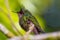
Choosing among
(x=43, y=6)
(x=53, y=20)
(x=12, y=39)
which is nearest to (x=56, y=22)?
(x=53, y=20)

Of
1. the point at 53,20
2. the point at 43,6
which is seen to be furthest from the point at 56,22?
the point at 43,6

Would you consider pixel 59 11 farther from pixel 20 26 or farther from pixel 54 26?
pixel 20 26

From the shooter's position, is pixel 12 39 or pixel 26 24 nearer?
pixel 12 39

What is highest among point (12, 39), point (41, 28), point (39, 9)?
point (39, 9)

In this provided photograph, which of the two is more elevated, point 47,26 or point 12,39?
point 47,26

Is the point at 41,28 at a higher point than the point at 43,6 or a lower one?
lower

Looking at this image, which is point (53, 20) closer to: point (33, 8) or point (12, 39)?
point (33, 8)
